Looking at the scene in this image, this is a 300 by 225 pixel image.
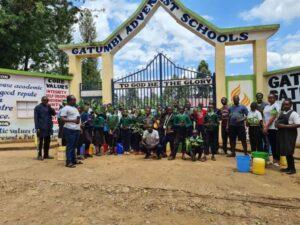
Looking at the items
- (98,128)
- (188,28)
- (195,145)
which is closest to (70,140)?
(98,128)

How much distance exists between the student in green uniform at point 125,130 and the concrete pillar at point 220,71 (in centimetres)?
371

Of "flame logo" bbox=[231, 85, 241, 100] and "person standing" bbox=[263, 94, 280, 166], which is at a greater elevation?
"flame logo" bbox=[231, 85, 241, 100]

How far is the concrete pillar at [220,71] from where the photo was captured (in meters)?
14.0

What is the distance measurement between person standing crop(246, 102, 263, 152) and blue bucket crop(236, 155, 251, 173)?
1.37m

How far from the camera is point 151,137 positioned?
36.4ft

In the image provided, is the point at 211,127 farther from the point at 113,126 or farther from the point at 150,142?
the point at 113,126

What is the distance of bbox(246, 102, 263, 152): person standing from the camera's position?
9.91m

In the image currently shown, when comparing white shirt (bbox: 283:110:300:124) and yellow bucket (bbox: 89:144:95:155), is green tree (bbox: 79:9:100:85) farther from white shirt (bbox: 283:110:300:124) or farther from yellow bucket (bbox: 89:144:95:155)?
white shirt (bbox: 283:110:300:124)

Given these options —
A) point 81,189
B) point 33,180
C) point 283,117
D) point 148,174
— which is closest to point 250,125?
point 283,117

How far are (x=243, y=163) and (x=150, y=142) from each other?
10.1ft

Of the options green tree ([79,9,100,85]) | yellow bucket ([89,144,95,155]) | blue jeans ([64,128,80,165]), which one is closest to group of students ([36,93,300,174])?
blue jeans ([64,128,80,165])

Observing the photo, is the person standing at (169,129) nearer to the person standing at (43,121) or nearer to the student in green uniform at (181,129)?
the student in green uniform at (181,129)

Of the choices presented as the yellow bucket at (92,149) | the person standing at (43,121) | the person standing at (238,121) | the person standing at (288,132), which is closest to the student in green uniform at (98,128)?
the yellow bucket at (92,149)

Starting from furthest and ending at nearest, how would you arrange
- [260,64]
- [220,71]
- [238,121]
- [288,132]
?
[220,71] → [260,64] → [238,121] → [288,132]
